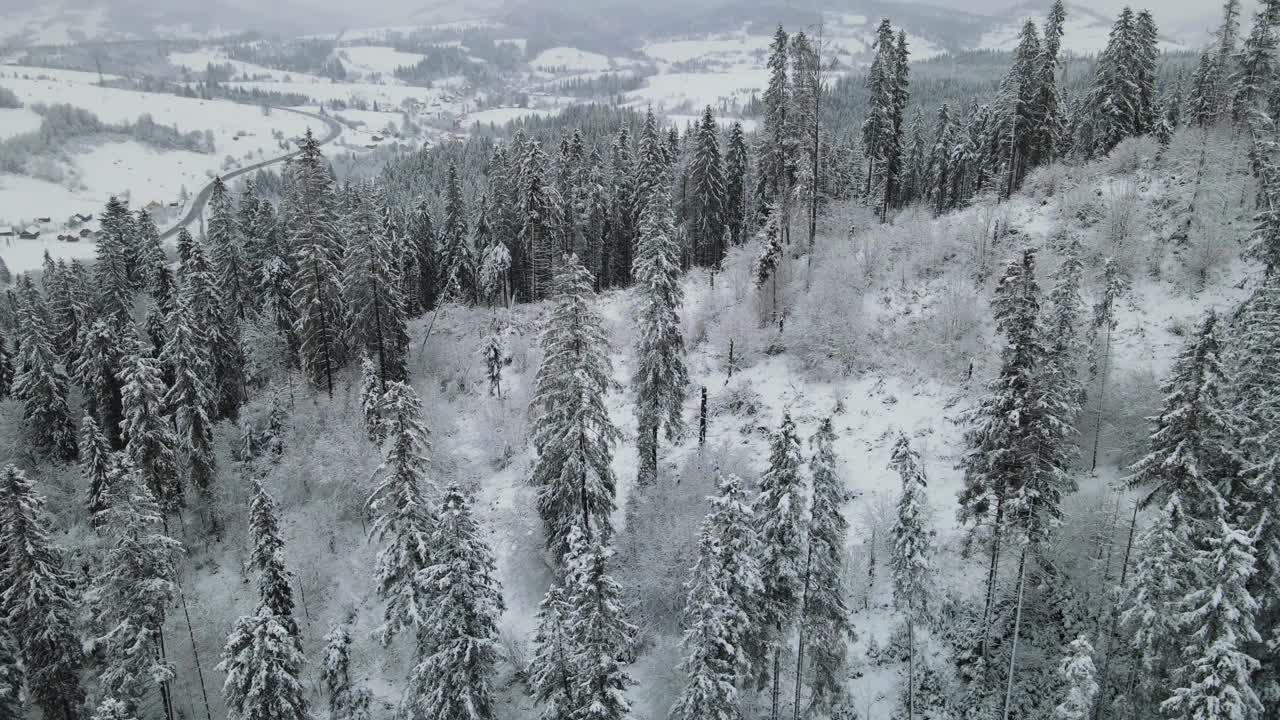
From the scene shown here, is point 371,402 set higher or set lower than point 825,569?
lower

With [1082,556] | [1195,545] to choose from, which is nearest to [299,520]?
[1082,556]

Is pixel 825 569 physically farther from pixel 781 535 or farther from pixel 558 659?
pixel 558 659

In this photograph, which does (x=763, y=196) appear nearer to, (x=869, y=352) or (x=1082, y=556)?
(x=869, y=352)

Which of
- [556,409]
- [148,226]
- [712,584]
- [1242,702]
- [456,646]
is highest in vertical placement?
[148,226]

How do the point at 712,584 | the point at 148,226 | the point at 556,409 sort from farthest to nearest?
the point at 148,226
the point at 556,409
the point at 712,584

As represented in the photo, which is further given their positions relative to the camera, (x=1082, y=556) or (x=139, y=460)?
(x=139, y=460)

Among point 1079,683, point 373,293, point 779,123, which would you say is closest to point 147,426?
point 373,293

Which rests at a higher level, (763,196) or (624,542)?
(763,196)

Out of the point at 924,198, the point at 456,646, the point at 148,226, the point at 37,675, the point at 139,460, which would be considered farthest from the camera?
the point at 924,198
